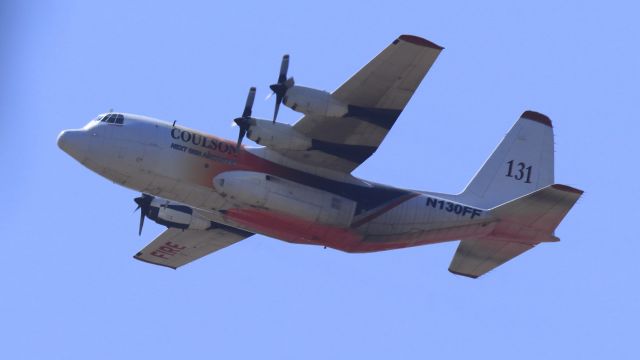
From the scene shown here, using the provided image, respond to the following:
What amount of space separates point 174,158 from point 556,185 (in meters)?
10.9

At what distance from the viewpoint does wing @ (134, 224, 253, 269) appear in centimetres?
3731

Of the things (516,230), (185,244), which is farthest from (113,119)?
(516,230)

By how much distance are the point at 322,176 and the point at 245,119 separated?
3.11 m

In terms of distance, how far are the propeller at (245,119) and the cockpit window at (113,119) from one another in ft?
10.6

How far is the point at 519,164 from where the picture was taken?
1443 inches

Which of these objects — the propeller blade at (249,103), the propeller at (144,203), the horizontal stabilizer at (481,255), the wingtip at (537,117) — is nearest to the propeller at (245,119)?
the propeller blade at (249,103)

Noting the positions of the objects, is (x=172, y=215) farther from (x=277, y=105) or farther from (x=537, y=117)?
(x=537, y=117)

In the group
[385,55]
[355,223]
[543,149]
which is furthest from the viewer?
[543,149]

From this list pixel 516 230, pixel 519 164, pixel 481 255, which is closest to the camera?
pixel 516 230

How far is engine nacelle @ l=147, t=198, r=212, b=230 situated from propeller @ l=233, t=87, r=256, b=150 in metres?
4.52

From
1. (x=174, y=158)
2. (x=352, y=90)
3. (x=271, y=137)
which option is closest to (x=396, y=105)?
(x=352, y=90)

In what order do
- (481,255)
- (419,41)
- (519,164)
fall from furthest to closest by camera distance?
(519,164) < (481,255) < (419,41)

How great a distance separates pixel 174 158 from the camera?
32.1 m

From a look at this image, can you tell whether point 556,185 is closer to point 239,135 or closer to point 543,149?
point 543,149
